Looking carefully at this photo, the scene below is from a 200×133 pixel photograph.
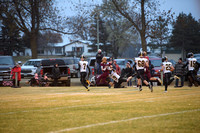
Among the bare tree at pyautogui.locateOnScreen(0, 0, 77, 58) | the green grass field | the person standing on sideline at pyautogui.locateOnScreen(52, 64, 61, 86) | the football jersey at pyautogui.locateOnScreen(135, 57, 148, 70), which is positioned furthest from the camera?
the bare tree at pyautogui.locateOnScreen(0, 0, 77, 58)

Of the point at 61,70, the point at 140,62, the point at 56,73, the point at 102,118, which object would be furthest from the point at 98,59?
the point at 102,118

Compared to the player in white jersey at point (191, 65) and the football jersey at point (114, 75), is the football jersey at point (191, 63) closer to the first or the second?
the player in white jersey at point (191, 65)

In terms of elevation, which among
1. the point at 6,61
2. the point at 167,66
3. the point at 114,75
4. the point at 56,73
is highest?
the point at 6,61

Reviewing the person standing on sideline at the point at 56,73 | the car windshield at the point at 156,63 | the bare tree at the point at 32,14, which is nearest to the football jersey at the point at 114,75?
the person standing on sideline at the point at 56,73

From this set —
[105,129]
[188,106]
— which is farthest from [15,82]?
[105,129]

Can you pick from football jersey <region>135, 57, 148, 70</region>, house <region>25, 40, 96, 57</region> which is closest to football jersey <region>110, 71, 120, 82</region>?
football jersey <region>135, 57, 148, 70</region>

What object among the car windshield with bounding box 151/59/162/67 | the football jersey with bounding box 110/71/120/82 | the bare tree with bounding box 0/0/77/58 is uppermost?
the bare tree with bounding box 0/0/77/58

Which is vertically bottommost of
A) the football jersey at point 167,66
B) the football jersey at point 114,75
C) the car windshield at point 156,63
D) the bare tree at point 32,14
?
the football jersey at point 114,75

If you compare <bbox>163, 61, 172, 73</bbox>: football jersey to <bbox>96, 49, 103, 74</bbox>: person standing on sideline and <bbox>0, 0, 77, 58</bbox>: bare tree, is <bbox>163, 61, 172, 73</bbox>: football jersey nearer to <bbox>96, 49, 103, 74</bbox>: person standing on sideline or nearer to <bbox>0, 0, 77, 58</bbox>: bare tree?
<bbox>96, 49, 103, 74</bbox>: person standing on sideline

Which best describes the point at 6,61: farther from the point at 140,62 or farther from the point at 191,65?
the point at 191,65

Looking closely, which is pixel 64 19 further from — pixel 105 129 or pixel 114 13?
pixel 105 129

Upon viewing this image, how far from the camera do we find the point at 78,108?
1095 centimetres

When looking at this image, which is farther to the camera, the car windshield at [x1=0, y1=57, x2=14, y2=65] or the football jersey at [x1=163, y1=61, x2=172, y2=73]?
the car windshield at [x1=0, y1=57, x2=14, y2=65]

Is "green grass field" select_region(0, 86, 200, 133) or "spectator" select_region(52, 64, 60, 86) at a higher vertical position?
"spectator" select_region(52, 64, 60, 86)
